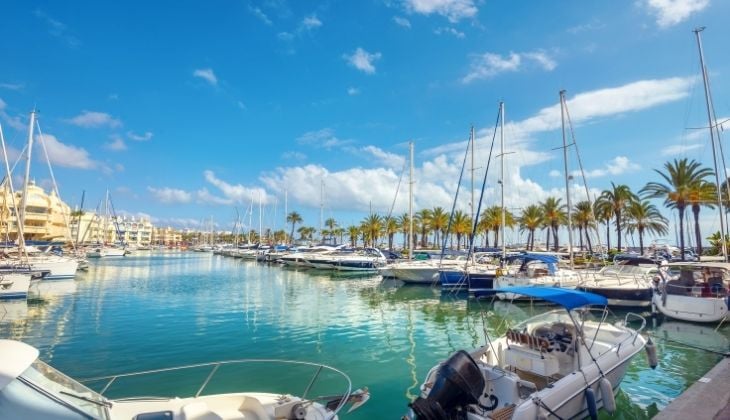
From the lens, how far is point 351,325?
60.8ft

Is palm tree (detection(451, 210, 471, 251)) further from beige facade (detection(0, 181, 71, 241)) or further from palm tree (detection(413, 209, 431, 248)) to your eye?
beige facade (detection(0, 181, 71, 241))

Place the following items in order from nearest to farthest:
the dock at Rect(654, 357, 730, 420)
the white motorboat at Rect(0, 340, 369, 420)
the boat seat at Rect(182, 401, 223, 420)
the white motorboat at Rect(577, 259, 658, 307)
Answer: the white motorboat at Rect(0, 340, 369, 420), the boat seat at Rect(182, 401, 223, 420), the dock at Rect(654, 357, 730, 420), the white motorboat at Rect(577, 259, 658, 307)

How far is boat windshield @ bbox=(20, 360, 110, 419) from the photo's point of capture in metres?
4.33

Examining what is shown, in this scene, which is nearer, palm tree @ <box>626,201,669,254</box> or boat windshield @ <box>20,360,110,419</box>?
boat windshield @ <box>20,360,110,419</box>

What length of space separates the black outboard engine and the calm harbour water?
371 centimetres

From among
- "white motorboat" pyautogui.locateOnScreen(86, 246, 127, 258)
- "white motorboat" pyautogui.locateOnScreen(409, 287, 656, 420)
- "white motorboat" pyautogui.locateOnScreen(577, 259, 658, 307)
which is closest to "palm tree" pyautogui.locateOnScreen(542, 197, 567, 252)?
"white motorboat" pyautogui.locateOnScreen(577, 259, 658, 307)

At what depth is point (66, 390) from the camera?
4.67m

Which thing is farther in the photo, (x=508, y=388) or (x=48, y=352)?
(x=48, y=352)

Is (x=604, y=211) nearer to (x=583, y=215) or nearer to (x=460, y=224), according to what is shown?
(x=583, y=215)

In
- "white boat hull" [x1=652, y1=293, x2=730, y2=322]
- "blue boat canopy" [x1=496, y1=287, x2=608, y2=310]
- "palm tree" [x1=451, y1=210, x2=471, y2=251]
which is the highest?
"palm tree" [x1=451, y1=210, x2=471, y2=251]

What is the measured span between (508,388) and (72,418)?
6847mm

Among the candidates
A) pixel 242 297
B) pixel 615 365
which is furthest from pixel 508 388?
pixel 242 297

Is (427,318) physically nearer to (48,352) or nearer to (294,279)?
(48,352)

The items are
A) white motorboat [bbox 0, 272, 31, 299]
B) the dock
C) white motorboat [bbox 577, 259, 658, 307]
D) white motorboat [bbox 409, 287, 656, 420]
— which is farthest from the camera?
white motorboat [bbox 0, 272, 31, 299]
